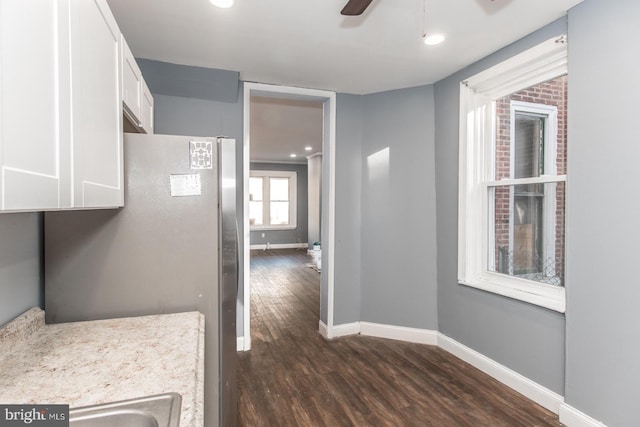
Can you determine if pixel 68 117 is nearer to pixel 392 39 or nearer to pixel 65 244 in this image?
pixel 65 244

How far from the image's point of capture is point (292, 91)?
3.12m

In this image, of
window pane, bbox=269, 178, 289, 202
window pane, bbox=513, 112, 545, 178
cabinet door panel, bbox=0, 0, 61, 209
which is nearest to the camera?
cabinet door panel, bbox=0, 0, 61, 209

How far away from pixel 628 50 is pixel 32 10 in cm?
245

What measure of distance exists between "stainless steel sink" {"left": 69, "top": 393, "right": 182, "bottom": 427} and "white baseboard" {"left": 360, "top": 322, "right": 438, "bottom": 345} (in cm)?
266

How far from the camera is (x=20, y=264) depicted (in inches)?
49.7

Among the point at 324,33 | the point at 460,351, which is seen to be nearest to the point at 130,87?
the point at 324,33

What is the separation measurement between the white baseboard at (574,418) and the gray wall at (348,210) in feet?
5.87

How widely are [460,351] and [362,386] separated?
990 mm

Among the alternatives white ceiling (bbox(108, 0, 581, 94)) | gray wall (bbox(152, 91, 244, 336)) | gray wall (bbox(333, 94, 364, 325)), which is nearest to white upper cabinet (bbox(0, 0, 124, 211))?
white ceiling (bbox(108, 0, 581, 94))

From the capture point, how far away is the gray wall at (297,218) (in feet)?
30.9

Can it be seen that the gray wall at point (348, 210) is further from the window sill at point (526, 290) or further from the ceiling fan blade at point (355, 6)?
the ceiling fan blade at point (355, 6)

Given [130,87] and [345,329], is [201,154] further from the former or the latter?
[345,329]

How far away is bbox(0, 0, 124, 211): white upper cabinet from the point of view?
608 mm

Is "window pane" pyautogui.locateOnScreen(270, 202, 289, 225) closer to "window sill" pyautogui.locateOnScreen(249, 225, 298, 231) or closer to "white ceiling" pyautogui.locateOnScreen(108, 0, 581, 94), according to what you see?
"window sill" pyautogui.locateOnScreen(249, 225, 298, 231)
